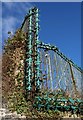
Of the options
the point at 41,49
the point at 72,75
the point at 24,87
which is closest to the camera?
the point at 24,87

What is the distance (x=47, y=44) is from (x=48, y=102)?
1961mm

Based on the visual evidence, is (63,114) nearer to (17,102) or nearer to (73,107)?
(73,107)

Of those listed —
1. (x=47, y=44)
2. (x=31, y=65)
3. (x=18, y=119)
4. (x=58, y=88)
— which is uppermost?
(x=47, y=44)

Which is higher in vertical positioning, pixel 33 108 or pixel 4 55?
pixel 4 55

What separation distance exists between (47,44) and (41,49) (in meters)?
0.30

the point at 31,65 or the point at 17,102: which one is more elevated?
the point at 31,65

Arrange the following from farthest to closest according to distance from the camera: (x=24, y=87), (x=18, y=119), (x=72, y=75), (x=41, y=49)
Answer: (x=72, y=75), (x=41, y=49), (x=24, y=87), (x=18, y=119)

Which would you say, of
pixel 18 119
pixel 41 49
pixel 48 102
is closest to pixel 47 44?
pixel 41 49

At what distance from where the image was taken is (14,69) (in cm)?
841

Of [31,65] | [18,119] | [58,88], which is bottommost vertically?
[18,119]

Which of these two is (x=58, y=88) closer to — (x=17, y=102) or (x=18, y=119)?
(x=17, y=102)

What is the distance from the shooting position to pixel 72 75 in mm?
9602

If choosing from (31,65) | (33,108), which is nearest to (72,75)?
(31,65)

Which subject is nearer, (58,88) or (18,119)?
(18,119)
